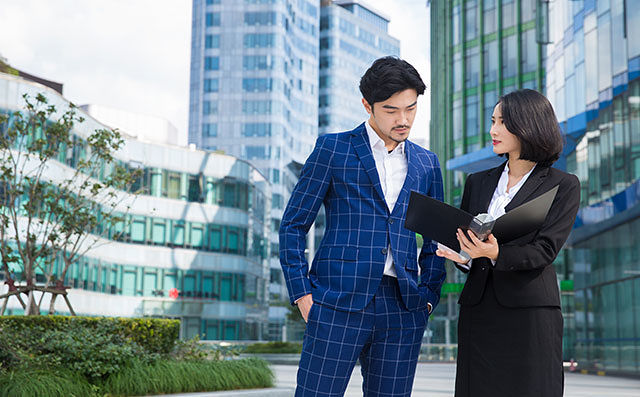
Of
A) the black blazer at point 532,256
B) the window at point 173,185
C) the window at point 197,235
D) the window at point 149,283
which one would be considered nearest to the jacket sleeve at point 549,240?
the black blazer at point 532,256

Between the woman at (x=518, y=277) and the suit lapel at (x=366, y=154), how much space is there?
48cm

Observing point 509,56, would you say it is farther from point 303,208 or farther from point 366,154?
point 303,208

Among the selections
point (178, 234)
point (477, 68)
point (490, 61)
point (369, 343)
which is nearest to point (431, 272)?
point (369, 343)

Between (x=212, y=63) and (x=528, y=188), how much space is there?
87.7m

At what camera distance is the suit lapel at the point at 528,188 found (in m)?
3.84

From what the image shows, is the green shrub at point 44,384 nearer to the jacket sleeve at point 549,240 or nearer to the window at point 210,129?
the jacket sleeve at point 549,240

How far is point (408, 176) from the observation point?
162 inches

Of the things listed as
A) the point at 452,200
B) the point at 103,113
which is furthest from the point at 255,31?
the point at 452,200

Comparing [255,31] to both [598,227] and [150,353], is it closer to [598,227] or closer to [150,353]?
[598,227]

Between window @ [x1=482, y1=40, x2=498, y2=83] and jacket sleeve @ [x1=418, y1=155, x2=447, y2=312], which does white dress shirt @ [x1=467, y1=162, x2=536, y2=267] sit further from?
window @ [x1=482, y1=40, x2=498, y2=83]

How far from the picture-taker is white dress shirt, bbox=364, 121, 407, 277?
4090mm

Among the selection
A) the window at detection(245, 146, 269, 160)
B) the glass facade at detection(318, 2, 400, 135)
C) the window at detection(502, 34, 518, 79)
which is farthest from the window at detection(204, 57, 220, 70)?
the window at detection(502, 34, 518, 79)

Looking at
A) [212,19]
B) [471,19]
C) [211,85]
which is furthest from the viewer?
[211,85]

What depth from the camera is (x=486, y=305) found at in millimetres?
3727
